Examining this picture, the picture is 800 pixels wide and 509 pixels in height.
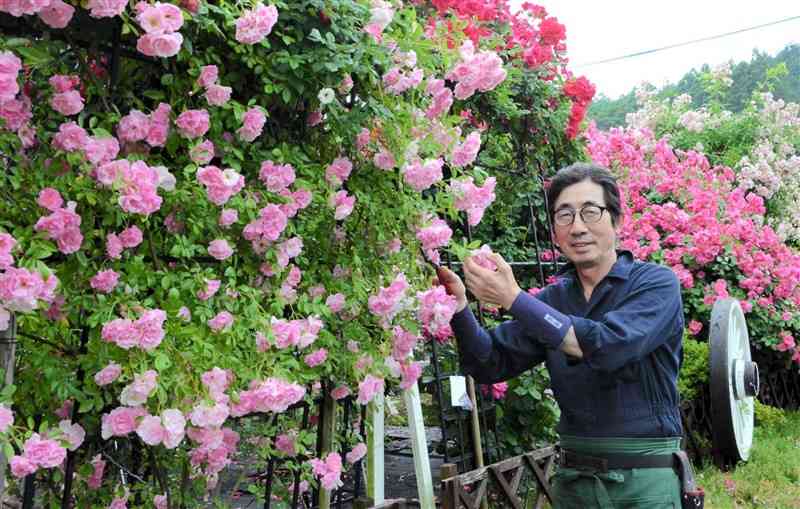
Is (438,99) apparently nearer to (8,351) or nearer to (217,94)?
(217,94)

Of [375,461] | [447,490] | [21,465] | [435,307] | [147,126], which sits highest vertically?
[147,126]

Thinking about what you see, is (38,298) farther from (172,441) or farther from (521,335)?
(521,335)

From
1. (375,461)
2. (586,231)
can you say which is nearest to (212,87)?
(586,231)

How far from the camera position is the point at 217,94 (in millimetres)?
1750

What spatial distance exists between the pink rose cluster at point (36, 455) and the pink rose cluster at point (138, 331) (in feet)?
0.74

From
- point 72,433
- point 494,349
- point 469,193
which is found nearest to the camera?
point 72,433

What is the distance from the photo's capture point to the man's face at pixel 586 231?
2131mm

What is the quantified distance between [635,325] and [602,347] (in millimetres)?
113

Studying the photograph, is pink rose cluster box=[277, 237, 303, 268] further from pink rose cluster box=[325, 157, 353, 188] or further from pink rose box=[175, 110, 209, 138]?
pink rose box=[175, 110, 209, 138]

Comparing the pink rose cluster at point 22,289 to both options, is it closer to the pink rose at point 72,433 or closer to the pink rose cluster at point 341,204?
the pink rose at point 72,433

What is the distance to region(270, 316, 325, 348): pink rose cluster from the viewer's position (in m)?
1.84

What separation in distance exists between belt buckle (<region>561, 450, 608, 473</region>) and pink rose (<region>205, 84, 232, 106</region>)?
1.32 meters

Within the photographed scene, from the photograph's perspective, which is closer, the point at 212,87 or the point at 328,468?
the point at 212,87

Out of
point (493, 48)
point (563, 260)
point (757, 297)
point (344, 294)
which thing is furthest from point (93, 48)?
point (757, 297)
